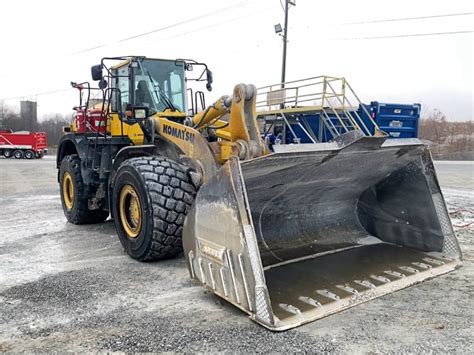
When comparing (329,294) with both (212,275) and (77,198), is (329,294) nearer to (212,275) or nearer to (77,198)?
(212,275)

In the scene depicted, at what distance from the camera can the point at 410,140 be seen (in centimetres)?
453

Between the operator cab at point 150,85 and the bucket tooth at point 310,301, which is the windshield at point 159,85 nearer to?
the operator cab at point 150,85

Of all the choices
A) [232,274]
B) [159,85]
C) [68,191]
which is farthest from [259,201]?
[68,191]

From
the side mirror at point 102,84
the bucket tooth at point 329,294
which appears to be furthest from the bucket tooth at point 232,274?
the side mirror at point 102,84

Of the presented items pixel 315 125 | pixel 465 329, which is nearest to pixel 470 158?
pixel 315 125

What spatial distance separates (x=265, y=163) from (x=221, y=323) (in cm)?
125

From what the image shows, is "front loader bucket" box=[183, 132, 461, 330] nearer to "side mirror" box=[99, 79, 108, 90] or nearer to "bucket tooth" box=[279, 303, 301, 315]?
"bucket tooth" box=[279, 303, 301, 315]

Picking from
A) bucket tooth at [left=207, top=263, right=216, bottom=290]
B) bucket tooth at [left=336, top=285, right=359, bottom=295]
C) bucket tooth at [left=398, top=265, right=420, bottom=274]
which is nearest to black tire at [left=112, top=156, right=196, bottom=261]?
bucket tooth at [left=207, top=263, right=216, bottom=290]

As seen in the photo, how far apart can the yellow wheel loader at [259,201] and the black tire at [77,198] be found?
0.55m

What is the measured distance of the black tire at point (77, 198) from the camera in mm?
6672

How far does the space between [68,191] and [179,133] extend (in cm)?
329

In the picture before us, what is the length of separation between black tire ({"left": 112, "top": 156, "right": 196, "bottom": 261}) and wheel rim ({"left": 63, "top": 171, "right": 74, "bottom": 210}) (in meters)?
2.74

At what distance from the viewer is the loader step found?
340 centimetres

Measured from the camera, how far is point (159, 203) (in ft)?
14.4
